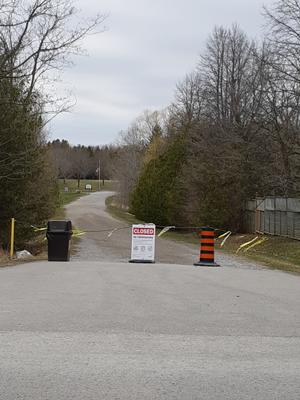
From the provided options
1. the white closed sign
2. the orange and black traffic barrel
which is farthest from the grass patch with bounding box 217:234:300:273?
the white closed sign

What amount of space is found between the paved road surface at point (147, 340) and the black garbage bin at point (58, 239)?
5.33 m

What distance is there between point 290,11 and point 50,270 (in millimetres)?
23191

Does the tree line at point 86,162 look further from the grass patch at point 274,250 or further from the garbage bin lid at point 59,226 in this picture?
the garbage bin lid at point 59,226

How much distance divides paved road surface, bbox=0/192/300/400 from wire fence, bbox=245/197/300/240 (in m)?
21.7

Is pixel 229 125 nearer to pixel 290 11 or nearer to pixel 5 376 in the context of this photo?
pixel 290 11

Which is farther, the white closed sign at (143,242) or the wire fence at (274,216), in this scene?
the wire fence at (274,216)

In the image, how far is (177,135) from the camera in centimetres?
5647

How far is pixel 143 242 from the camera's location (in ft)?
62.8

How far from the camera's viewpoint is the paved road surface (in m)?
5.45

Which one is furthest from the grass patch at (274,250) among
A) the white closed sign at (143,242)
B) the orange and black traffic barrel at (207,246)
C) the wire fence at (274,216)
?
the white closed sign at (143,242)

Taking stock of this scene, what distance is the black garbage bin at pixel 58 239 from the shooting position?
18.7 m

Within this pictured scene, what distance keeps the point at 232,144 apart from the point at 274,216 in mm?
8206

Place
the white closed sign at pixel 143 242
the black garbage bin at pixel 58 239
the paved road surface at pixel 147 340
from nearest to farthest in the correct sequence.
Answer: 1. the paved road surface at pixel 147 340
2. the black garbage bin at pixel 58 239
3. the white closed sign at pixel 143 242

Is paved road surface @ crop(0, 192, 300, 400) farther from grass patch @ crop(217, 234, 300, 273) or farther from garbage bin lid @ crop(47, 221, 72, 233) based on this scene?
grass patch @ crop(217, 234, 300, 273)
